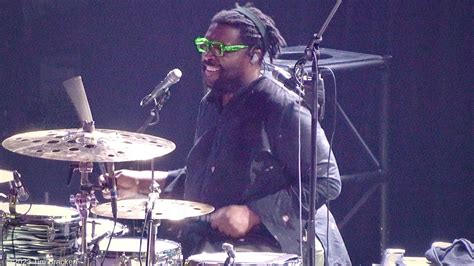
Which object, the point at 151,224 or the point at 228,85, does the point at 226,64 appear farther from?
the point at 151,224

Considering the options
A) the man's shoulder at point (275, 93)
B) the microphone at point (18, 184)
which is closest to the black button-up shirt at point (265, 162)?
the man's shoulder at point (275, 93)

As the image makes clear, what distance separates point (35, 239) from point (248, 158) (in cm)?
113

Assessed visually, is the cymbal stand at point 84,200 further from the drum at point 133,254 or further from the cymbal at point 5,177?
the cymbal at point 5,177

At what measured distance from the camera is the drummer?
15.3 ft

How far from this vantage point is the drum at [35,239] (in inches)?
164

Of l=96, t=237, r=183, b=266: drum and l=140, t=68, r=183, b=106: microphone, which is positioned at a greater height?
l=140, t=68, r=183, b=106: microphone

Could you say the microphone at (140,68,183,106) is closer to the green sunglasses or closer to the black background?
the green sunglasses

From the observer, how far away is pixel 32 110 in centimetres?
663

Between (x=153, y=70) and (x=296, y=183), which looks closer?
(x=296, y=183)

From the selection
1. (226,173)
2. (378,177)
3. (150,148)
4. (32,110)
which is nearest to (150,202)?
(150,148)

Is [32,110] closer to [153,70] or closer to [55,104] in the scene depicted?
[55,104]

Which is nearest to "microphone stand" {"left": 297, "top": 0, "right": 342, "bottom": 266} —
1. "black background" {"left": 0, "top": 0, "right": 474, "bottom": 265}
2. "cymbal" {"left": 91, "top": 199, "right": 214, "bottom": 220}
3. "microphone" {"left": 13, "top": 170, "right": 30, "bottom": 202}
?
"cymbal" {"left": 91, "top": 199, "right": 214, "bottom": 220}

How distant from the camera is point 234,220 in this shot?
4.51 metres

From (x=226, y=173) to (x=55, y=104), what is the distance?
2.17 meters
